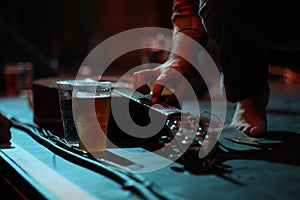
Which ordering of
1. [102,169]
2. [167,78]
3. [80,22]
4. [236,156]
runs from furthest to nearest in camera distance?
[80,22]
[167,78]
[236,156]
[102,169]

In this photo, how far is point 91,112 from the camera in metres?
1.03

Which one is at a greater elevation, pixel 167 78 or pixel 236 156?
pixel 167 78

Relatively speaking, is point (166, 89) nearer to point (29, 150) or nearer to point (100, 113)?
point (100, 113)

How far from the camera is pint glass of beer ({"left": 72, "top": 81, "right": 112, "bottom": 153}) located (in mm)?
1024

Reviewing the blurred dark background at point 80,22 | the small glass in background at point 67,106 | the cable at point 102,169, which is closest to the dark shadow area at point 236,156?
the cable at point 102,169

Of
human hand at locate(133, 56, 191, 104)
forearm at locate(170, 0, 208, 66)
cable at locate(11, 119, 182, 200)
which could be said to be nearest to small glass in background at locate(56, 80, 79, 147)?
cable at locate(11, 119, 182, 200)

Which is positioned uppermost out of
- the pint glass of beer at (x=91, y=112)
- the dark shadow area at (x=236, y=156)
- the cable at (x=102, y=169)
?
the pint glass of beer at (x=91, y=112)

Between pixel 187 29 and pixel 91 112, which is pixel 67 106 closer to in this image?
pixel 91 112

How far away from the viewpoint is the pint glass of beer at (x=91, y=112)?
40.3 inches

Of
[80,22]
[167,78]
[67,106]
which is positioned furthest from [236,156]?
[80,22]

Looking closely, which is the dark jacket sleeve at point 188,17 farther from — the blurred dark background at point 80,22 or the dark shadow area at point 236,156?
Answer: the blurred dark background at point 80,22

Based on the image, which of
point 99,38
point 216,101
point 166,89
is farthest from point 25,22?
point 166,89

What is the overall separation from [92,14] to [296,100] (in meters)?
2.80

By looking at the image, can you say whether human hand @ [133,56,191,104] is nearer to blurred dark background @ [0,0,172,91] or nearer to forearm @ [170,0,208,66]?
forearm @ [170,0,208,66]
